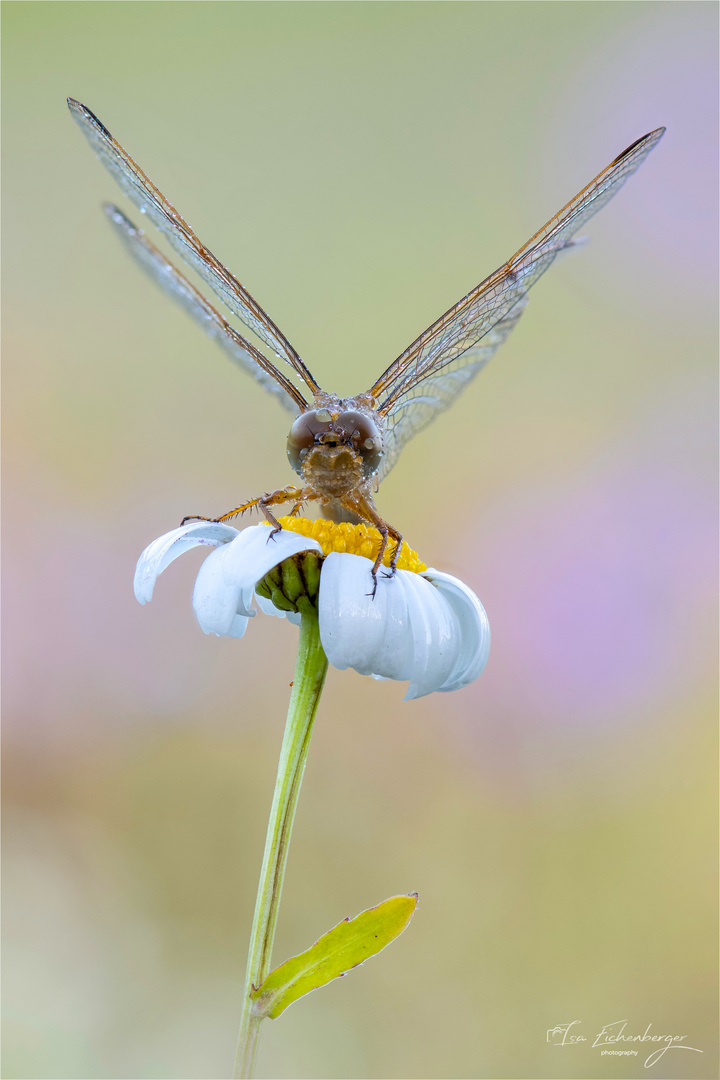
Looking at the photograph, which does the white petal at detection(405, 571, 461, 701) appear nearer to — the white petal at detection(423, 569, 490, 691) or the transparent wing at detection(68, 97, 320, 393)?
the white petal at detection(423, 569, 490, 691)

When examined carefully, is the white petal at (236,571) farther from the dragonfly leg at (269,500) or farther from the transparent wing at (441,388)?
the transparent wing at (441,388)

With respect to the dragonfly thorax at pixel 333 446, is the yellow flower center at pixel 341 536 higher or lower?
lower

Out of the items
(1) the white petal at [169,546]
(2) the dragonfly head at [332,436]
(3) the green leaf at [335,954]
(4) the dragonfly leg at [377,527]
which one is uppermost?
(2) the dragonfly head at [332,436]

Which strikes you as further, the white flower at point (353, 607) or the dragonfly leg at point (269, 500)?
the dragonfly leg at point (269, 500)

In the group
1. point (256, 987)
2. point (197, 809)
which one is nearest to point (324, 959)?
point (256, 987)

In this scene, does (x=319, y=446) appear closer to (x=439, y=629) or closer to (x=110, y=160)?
(x=439, y=629)

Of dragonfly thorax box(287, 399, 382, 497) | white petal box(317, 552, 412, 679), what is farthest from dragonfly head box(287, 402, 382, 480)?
white petal box(317, 552, 412, 679)

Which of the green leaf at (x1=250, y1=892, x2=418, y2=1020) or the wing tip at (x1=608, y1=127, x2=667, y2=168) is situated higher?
the wing tip at (x1=608, y1=127, x2=667, y2=168)

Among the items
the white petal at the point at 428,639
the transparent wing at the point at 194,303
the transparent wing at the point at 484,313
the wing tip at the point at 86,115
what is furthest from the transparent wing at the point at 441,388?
the wing tip at the point at 86,115
